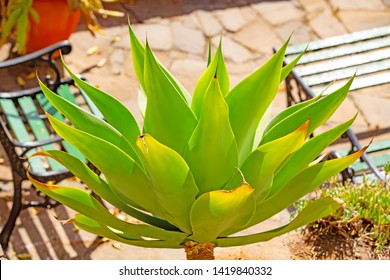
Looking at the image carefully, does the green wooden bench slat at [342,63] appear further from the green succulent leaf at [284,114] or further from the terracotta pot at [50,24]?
the green succulent leaf at [284,114]

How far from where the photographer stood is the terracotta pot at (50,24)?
5.72 meters

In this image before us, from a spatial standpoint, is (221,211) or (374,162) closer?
(221,211)

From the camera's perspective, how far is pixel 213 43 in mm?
6492

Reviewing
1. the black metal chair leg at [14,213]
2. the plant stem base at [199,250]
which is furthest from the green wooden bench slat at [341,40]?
the plant stem base at [199,250]

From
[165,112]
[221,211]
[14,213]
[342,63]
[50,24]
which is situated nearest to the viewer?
[221,211]

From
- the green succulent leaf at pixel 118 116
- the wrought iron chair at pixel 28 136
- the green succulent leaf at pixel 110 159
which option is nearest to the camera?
the green succulent leaf at pixel 110 159

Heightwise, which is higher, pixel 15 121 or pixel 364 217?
pixel 15 121

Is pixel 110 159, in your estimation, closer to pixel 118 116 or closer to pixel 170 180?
pixel 170 180

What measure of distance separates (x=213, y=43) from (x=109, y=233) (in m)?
4.34

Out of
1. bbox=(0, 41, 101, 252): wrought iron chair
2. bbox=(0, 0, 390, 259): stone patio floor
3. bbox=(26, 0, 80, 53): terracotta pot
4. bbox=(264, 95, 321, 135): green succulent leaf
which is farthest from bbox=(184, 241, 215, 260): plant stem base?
bbox=(26, 0, 80, 53): terracotta pot

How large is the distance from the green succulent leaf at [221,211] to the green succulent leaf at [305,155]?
0.66 ft

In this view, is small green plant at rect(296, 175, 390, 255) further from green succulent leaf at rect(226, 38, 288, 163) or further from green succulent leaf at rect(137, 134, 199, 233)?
green succulent leaf at rect(137, 134, 199, 233)

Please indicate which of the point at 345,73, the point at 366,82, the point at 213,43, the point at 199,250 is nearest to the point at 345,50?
the point at 345,73
